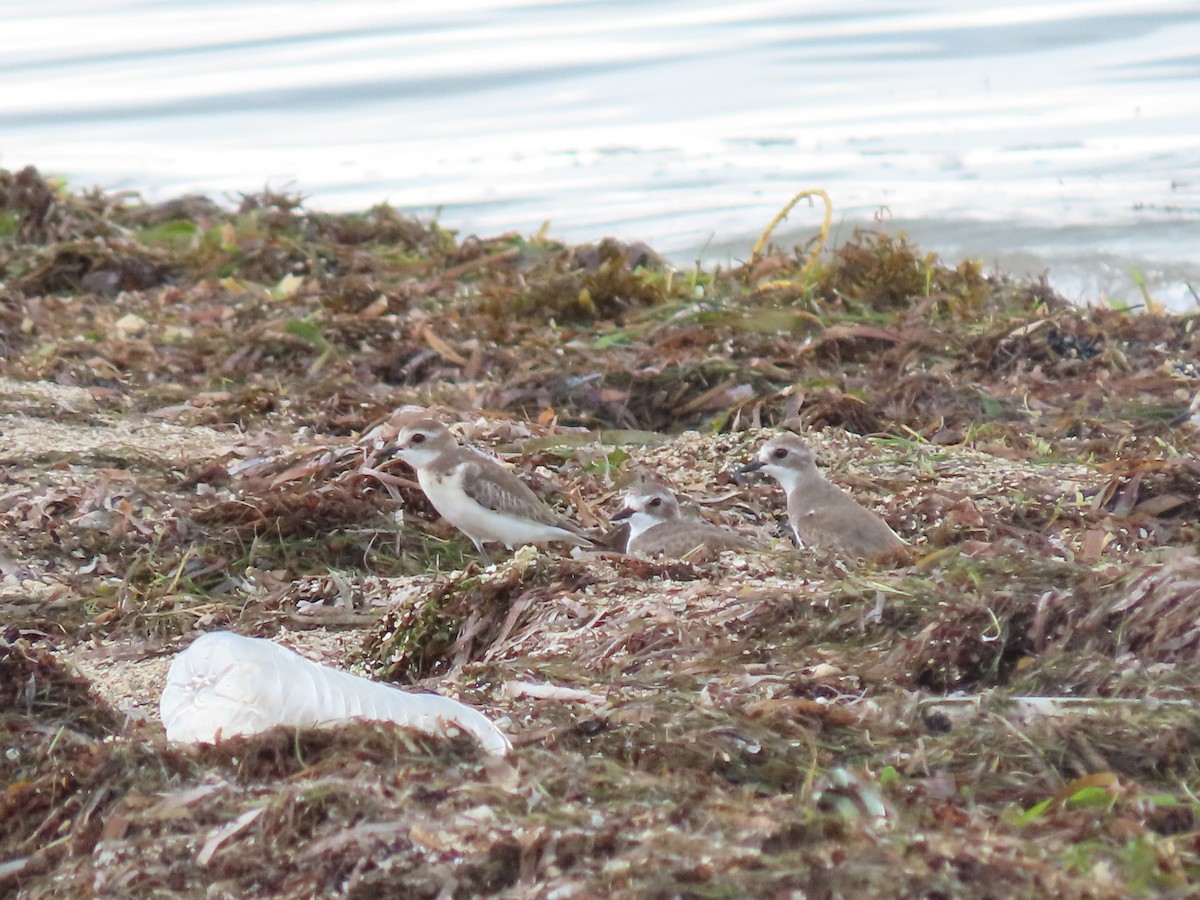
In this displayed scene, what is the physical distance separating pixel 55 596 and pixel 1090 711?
2.67 metres

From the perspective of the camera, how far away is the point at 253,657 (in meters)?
2.81

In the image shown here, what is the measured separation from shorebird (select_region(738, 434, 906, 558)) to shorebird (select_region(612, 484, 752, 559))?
0.57ft

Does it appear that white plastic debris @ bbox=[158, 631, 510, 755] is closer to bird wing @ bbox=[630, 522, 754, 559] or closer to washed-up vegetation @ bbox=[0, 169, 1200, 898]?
washed-up vegetation @ bbox=[0, 169, 1200, 898]

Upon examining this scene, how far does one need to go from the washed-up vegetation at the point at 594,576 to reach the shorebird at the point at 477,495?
146 millimetres

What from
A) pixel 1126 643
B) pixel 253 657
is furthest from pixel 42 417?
pixel 1126 643

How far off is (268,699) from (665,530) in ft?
6.27

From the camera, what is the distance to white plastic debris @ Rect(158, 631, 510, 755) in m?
2.67

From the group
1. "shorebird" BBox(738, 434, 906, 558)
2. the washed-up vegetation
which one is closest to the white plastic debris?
the washed-up vegetation

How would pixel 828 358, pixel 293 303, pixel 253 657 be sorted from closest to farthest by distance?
pixel 253 657, pixel 828 358, pixel 293 303

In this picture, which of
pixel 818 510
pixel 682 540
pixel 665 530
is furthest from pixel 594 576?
pixel 818 510

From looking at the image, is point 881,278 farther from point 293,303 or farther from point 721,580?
point 721,580

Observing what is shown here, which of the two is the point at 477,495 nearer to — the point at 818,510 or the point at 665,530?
the point at 665,530

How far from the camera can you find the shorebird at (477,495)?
15.8ft

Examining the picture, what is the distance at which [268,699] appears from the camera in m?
2.71
